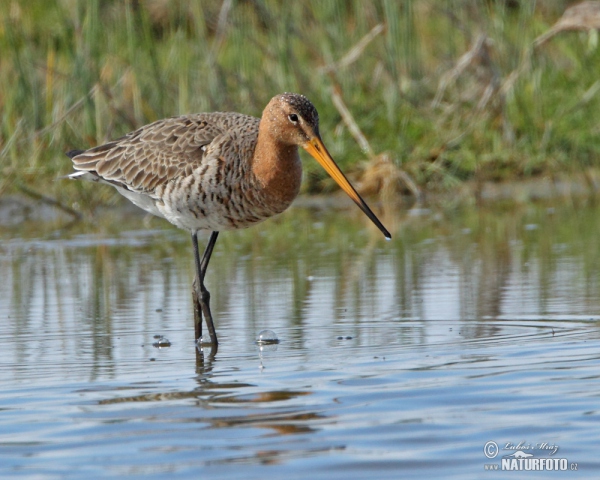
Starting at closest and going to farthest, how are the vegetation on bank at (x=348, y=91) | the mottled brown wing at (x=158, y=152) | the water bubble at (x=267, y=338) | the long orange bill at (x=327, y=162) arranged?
the water bubble at (x=267, y=338) → the long orange bill at (x=327, y=162) → the mottled brown wing at (x=158, y=152) → the vegetation on bank at (x=348, y=91)

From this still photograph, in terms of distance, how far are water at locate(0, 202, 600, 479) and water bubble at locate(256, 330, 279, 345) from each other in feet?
0.17

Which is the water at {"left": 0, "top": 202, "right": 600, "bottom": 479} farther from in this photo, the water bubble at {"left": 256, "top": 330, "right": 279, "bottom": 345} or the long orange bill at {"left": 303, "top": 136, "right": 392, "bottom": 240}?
the long orange bill at {"left": 303, "top": 136, "right": 392, "bottom": 240}

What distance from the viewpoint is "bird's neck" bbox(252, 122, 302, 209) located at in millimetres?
6352

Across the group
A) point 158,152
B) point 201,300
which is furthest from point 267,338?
point 158,152

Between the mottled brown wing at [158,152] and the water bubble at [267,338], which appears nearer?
the water bubble at [267,338]

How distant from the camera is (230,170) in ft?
21.1

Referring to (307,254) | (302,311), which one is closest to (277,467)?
(302,311)

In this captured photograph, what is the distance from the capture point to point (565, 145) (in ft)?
37.9

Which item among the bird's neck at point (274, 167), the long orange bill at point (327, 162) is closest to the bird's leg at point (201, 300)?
the bird's neck at point (274, 167)

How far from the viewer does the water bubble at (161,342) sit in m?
5.84

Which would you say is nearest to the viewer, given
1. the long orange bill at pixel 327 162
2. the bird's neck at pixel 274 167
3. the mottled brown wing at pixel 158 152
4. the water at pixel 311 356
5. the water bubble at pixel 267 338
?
the water at pixel 311 356

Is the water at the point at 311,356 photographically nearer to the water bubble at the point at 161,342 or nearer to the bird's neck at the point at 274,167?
the water bubble at the point at 161,342

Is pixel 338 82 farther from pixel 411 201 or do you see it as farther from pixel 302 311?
pixel 302 311

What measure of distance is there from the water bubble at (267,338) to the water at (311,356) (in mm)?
52
